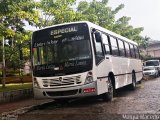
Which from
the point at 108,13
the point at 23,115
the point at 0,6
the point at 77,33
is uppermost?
the point at 108,13

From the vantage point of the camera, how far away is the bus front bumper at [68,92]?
447 inches

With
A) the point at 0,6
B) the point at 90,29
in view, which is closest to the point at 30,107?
the point at 90,29

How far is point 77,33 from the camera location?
1190 cm

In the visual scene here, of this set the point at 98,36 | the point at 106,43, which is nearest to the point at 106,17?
→ the point at 106,43

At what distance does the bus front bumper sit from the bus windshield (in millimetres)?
588

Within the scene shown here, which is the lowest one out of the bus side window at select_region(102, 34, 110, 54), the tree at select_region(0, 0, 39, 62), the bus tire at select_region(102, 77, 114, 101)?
the bus tire at select_region(102, 77, 114, 101)

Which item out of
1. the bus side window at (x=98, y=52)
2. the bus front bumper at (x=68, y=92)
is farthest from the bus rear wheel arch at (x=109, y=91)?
the bus front bumper at (x=68, y=92)

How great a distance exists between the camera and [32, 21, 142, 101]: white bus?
449 inches

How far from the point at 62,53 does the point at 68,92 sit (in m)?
1.51

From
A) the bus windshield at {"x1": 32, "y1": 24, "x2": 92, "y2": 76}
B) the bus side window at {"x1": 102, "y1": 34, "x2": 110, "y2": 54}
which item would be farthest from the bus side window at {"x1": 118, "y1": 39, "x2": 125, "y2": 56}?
the bus windshield at {"x1": 32, "y1": 24, "x2": 92, "y2": 76}

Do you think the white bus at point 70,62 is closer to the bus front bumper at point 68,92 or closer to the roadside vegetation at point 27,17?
the bus front bumper at point 68,92

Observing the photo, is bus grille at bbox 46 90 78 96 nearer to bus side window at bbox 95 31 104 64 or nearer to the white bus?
the white bus

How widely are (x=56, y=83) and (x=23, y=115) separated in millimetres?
1762

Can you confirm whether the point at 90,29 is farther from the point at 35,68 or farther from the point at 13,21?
the point at 13,21
